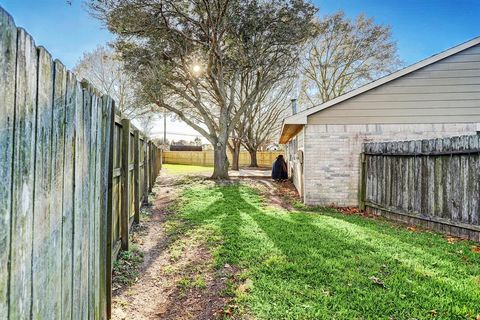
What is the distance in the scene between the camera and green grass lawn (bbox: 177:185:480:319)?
299cm

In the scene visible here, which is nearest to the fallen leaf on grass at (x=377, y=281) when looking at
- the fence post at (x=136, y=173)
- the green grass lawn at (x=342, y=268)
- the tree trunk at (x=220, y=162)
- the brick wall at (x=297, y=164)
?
the green grass lawn at (x=342, y=268)

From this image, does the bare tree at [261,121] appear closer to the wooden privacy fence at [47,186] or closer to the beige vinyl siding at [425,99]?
the beige vinyl siding at [425,99]

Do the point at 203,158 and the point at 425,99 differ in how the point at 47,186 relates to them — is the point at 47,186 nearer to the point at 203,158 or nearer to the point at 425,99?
the point at 425,99

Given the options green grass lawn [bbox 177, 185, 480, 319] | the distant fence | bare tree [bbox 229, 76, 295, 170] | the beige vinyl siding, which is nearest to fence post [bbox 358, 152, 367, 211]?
the beige vinyl siding

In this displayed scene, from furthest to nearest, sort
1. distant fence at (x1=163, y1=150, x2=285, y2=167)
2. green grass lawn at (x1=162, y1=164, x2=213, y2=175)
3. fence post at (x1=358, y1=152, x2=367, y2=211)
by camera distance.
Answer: distant fence at (x1=163, y1=150, x2=285, y2=167) → green grass lawn at (x1=162, y1=164, x2=213, y2=175) → fence post at (x1=358, y1=152, x2=367, y2=211)

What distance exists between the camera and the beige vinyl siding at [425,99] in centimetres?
835

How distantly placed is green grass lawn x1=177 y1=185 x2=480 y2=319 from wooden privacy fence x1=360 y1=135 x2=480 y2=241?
0.44 metres

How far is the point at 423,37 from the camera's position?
13.9m

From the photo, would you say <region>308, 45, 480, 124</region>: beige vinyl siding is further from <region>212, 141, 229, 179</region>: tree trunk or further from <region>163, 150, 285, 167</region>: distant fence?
<region>163, 150, 285, 167</region>: distant fence

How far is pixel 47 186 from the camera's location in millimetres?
1399

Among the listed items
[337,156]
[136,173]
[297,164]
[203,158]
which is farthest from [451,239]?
[203,158]

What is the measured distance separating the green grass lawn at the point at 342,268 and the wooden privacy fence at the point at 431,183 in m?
0.44

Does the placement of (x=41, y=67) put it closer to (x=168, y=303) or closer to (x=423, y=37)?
(x=168, y=303)

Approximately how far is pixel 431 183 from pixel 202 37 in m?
11.4
